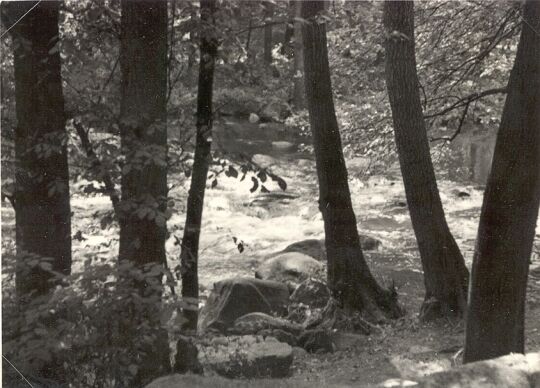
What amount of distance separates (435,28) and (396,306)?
12.5ft

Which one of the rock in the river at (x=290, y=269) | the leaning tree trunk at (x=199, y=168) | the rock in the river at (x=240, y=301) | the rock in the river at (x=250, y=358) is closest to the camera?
the leaning tree trunk at (x=199, y=168)

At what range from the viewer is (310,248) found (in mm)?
13234

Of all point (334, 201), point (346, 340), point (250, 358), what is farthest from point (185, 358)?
point (334, 201)

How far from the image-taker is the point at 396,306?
934cm

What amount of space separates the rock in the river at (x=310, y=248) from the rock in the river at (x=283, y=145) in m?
8.52

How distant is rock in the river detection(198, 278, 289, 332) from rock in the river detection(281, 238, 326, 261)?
3.02m

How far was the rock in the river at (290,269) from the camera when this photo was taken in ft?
36.7

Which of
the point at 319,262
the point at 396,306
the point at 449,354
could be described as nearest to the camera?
the point at 449,354

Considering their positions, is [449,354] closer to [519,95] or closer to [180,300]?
[519,95]

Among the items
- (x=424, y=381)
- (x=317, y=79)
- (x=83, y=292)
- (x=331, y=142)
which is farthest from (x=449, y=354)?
(x=83, y=292)

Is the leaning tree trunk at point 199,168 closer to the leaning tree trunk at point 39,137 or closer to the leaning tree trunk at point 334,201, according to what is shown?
the leaning tree trunk at point 39,137

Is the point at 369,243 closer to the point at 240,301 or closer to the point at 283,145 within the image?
the point at 240,301

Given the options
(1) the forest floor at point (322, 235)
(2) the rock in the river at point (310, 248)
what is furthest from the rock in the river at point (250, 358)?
(2) the rock in the river at point (310, 248)

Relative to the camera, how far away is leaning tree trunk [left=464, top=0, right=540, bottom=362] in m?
5.32
